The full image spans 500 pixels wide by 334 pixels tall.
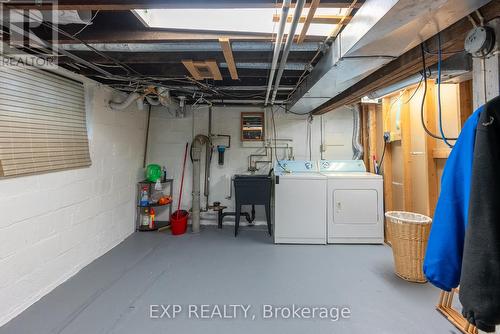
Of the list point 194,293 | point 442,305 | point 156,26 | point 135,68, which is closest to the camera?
point 156,26

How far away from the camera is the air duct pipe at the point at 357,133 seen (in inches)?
150

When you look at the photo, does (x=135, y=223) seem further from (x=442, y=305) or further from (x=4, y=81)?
(x=442, y=305)

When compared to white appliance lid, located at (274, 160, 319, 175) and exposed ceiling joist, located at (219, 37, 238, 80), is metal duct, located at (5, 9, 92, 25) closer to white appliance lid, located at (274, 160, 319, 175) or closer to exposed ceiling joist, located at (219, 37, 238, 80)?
exposed ceiling joist, located at (219, 37, 238, 80)

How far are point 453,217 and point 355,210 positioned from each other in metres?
2.33

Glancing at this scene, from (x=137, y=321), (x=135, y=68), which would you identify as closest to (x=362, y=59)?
(x=135, y=68)

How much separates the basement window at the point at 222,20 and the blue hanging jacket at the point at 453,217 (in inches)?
43.0

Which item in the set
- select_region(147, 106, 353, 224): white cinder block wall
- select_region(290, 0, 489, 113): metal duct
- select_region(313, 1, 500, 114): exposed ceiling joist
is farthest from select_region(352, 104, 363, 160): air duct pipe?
select_region(290, 0, 489, 113): metal duct

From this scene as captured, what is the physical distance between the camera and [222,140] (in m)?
4.08

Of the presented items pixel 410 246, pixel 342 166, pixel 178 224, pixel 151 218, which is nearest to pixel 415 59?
pixel 410 246

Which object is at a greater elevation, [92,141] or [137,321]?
[92,141]

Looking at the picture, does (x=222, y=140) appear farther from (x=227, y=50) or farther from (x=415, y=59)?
(x=415, y=59)

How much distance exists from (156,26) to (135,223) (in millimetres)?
3011

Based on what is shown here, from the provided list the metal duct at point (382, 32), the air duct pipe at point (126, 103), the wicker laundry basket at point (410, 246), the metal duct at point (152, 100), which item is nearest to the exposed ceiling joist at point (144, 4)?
the metal duct at point (382, 32)

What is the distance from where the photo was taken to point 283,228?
317 cm
